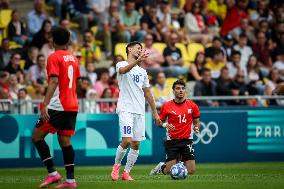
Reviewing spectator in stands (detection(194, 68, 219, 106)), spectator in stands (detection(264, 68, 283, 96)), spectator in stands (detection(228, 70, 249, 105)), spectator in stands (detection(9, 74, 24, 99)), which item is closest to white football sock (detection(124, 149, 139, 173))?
spectator in stands (detection(9, 74, 24, 99))

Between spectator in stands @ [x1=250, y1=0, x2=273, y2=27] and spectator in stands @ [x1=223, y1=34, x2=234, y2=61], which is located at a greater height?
spectator in stands @ [x1=250, y1=0, x2=273, y2=27]

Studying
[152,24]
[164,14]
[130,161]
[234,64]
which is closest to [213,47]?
[234,64]

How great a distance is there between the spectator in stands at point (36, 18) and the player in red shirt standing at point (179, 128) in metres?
9.59

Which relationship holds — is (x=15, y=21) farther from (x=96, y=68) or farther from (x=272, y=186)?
(x=272, y=186)

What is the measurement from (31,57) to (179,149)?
27.9ft

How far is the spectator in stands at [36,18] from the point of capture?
25719mm

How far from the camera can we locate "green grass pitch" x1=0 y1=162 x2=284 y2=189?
14.0m

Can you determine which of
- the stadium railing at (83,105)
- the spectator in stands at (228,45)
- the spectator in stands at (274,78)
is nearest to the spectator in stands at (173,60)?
the spectator in stands at (228,45)

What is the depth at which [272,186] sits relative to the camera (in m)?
13.8

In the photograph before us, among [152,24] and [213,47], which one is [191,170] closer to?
[213,47]

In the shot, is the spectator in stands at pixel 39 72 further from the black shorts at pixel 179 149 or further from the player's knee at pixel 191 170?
the player's knee at pixel 191 170

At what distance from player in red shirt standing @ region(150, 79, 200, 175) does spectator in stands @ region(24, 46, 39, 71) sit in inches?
320

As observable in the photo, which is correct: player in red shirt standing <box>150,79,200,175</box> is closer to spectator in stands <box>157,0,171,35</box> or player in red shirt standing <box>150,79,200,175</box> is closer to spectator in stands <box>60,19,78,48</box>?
spectator in stands <box>60,19,78,48</box>

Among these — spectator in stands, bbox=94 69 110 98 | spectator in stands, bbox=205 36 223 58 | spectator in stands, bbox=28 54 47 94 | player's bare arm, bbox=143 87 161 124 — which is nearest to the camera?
player's bare arm, bbox=143 87 161 124
